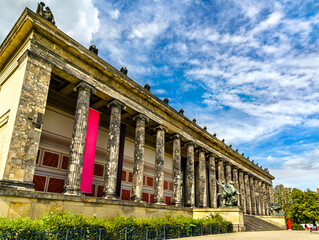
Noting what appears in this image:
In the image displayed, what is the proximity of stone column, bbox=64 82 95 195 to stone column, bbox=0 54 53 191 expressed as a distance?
2.36 metres

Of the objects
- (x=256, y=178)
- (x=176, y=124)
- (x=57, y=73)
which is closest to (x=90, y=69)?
(x=57, y=73)

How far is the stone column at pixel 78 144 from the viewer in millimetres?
14750

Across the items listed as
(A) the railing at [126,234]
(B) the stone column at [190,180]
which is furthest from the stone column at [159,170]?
(A) the railing at [126,234]

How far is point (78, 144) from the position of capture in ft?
51.8

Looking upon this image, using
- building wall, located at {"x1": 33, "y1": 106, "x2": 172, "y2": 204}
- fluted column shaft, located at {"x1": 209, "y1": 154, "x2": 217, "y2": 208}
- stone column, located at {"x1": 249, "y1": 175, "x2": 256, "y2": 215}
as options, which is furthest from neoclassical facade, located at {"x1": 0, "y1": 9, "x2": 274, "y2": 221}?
stone column, located at {"x1": 249, "y1": 175, "x2": 256, "y2": 215}

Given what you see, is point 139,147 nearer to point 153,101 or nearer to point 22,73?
point 153,101

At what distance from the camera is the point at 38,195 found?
12.5 metres

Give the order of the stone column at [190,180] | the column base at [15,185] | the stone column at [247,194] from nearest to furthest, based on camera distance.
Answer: the column base at [15,185], the stone column at [190,180], the stone column at [247,194]

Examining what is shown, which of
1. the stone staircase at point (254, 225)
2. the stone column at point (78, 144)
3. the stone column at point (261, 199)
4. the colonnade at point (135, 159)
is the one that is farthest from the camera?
→ the stone column at point (261, 199)

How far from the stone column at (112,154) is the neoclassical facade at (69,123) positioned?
0.23ft

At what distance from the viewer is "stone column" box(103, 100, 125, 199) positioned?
671 inches

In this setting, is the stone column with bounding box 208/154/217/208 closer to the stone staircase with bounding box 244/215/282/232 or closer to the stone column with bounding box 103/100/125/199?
the stone staircase with bounding box 244/215/282/232

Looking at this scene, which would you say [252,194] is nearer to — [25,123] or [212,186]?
[212,186]

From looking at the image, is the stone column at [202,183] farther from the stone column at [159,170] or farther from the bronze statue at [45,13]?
the bronze statue at [45,13]
